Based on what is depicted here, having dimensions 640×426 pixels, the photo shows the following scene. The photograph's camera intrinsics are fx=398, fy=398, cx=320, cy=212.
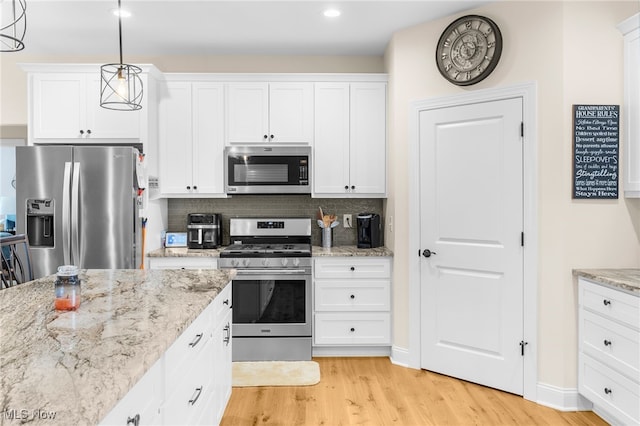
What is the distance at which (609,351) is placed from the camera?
7.40 ft

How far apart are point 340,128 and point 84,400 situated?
310cm

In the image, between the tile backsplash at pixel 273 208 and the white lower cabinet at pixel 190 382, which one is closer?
the white lower cabinet at pixel 190 382

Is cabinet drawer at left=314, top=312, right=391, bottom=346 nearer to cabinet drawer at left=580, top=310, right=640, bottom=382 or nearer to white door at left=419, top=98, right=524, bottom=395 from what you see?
white door at left=419, top=98, right=524, bottom=395

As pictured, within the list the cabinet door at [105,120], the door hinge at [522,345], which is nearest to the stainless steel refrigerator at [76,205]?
the cabinet door at [105,120]

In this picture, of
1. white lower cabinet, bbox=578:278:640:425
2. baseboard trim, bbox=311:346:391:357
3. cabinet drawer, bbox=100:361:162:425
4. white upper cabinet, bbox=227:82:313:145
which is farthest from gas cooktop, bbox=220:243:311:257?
cabinet drawer, bbox=100:361:162:425

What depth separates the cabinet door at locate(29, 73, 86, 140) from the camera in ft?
11.2

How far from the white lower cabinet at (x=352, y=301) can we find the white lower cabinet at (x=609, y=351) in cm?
140

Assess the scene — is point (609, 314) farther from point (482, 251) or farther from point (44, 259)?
point (44, 259)

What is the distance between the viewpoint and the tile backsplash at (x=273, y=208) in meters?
3.92

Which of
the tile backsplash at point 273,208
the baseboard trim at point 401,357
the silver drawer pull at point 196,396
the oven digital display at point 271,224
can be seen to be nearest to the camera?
the silver drawer pull at point 196,396

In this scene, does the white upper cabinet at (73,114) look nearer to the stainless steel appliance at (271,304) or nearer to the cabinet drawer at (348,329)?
the stainless steel appliance at (271,304)

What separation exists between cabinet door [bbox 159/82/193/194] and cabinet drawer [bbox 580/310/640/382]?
126 inches

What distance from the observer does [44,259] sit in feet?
10.1

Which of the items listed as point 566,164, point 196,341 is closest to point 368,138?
point 566,164
